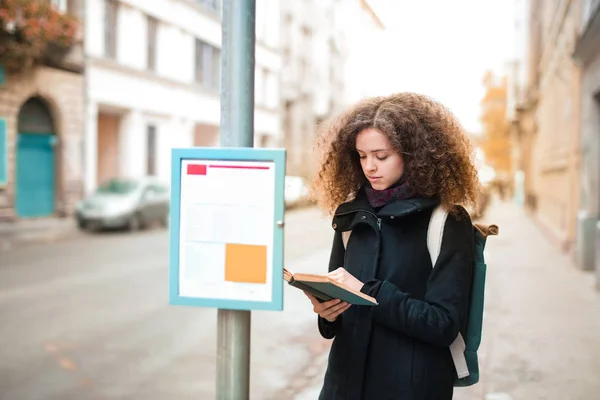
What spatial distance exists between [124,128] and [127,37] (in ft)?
10.9

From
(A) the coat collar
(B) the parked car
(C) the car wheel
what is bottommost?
(C) the car wheel

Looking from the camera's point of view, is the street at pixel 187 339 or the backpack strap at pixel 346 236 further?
the street at pixel 187 339

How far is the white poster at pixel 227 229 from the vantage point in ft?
6.85

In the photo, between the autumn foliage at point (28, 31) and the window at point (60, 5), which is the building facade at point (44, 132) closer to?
the window at point (60, 5)

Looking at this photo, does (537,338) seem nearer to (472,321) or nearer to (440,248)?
(472,321)

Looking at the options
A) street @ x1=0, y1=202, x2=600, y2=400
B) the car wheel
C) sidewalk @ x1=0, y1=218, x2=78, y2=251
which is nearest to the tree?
the car wheel

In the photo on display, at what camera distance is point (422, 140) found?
2.13m

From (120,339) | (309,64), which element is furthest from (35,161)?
(309,64)

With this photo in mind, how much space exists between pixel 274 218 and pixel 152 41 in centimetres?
2552

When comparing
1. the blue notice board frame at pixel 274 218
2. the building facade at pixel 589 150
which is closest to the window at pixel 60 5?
the building facade at pixel 589 150

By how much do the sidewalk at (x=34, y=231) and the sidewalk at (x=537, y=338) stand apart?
10068mm

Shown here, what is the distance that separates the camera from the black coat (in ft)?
6.51

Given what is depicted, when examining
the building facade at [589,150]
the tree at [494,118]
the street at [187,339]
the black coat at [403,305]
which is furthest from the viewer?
the tree at [494,118]

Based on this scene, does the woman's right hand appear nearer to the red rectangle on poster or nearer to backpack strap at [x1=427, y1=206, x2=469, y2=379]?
backpack strap at [x1=427, y1=206, x2=469, y2=379]
